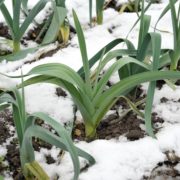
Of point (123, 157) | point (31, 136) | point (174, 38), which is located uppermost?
point (174, 38)

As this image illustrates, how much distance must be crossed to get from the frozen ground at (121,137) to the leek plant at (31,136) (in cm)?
6

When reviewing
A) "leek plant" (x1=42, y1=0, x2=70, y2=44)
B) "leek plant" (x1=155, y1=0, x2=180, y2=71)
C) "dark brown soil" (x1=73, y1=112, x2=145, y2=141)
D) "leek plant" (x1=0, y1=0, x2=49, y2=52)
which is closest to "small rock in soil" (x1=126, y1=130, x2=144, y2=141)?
"dark brown soil" (x1=73, y1=112, x2=145, y2=141)

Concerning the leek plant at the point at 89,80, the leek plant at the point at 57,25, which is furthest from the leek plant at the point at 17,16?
the leek plant at the point at 89,80

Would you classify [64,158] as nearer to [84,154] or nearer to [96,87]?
[84,154]

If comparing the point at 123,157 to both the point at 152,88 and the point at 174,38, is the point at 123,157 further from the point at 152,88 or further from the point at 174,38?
the point at 174,38

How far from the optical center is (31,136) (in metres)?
1.18

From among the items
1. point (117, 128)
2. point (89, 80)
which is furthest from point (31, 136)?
point (117, 128)

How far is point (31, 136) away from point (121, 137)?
34 centimetres

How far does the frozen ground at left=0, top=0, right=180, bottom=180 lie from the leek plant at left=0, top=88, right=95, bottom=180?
6cm

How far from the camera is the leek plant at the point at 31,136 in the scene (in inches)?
44.9

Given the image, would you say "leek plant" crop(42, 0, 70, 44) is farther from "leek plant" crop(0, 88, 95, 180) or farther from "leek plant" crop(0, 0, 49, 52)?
"leek plant" crop(0, 88, 95, 180)

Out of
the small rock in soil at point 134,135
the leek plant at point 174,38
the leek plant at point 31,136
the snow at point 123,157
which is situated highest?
the leek plant at point 174,38

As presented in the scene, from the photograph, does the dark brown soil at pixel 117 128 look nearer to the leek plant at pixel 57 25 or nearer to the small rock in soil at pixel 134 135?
the small rock in soil at pixel 134 135

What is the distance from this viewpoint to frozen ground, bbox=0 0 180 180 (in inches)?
50.8
